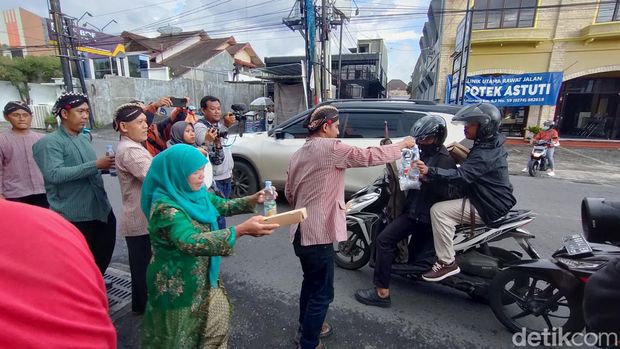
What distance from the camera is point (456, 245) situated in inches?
105

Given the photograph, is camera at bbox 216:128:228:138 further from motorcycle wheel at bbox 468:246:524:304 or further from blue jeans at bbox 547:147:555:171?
blue jeans at bbox 547:147:555:171

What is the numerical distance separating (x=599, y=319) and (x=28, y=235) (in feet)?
5.35

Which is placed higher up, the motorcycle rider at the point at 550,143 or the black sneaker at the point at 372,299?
the motorcycle rider at the point at 550,143

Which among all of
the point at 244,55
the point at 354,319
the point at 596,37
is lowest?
the point at 354,319

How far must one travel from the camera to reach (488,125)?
2410 mm

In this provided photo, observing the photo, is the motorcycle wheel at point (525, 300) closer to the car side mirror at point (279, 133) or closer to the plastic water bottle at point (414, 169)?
the plastic water bottle at point (414, 169)

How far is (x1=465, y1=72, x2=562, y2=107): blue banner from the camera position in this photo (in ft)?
40.5

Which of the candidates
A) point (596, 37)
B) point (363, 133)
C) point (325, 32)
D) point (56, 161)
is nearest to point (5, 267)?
point (56, 161)

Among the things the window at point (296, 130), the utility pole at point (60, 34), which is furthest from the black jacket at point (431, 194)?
the utility pole at point (60, 34)

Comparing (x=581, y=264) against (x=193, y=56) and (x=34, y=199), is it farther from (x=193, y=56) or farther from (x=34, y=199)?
(x=193, y=56)

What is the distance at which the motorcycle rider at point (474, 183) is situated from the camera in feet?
7.86

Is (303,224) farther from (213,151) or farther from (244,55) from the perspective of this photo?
(244,55)

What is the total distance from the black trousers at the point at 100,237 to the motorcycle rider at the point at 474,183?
97.8 inches

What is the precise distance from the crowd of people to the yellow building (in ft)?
37.5
